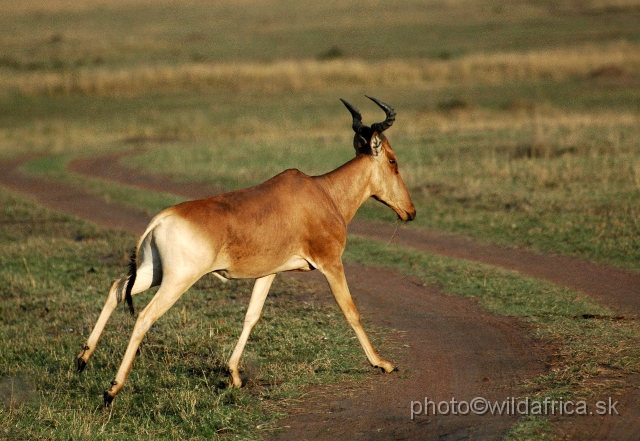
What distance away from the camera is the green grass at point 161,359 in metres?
6.45

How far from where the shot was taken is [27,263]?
503 inches

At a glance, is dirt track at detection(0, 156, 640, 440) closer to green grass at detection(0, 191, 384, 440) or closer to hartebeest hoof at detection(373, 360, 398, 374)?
hartebeest hoof at detection(373, 360, 398, 374)

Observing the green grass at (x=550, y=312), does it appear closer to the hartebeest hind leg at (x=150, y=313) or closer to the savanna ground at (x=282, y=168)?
the savanna ground at (x=282, y=168)

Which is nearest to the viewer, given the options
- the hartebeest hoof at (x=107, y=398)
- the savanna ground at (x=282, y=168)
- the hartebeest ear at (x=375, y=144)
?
the hartebeest hoof at (x=107, y=398)

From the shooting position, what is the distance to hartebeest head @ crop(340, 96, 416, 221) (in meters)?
7.85

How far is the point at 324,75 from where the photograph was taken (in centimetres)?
4150

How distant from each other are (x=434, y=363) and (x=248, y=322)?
1610mm

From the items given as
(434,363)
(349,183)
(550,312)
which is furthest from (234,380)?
(550,312)

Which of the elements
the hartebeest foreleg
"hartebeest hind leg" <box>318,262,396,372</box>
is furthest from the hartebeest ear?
the hartebeest foreleg

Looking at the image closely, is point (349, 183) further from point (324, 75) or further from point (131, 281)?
point (324, 75)

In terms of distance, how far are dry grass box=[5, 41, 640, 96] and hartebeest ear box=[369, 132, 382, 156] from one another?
107 ft

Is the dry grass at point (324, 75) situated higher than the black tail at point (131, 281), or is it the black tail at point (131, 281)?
the black tail at point (131, 281)

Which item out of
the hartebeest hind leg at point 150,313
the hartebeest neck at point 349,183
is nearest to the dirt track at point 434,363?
the hartebeest hind leg at point 150,313

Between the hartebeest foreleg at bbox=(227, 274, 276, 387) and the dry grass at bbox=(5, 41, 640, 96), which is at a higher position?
the hartebeest foreleg at bbox=(227, 274, 276, 387)
